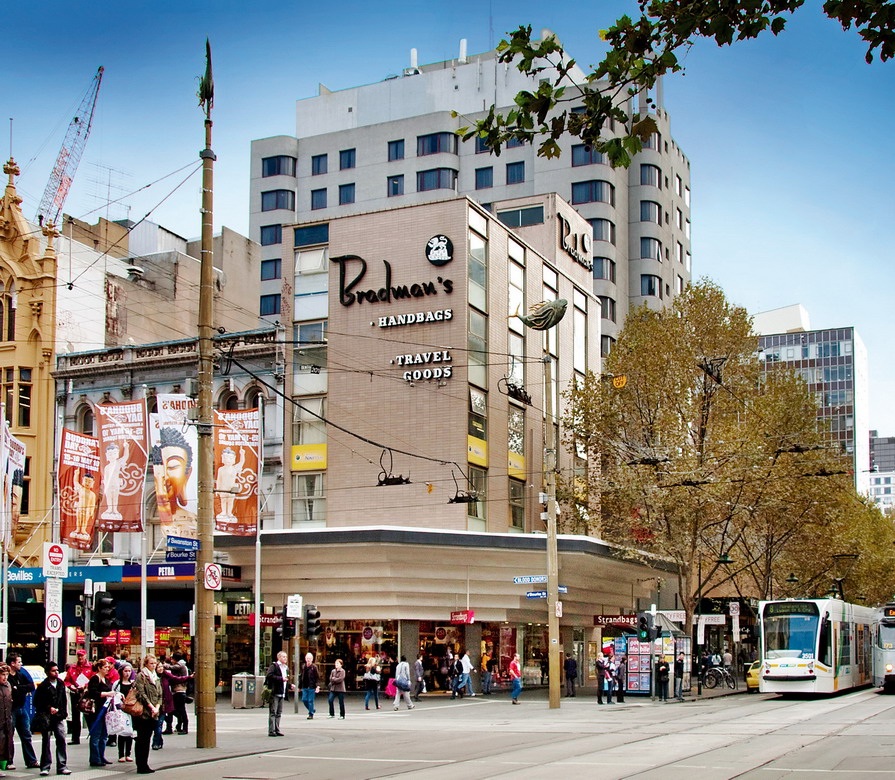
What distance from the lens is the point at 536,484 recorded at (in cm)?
4716

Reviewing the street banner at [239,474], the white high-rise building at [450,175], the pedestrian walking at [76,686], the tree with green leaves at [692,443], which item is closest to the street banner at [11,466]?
the street banner at [239,474]

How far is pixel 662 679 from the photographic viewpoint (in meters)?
39.0

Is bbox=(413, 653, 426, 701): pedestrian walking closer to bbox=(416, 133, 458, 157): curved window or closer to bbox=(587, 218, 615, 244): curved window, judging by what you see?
bbox=(587, 218, 615, 244): curved window

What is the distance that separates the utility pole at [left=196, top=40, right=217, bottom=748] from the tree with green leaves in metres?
23.9

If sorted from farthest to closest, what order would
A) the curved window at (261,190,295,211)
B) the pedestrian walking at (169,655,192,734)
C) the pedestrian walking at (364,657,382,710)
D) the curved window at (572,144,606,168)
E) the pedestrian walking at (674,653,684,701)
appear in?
the curved window at (261,190,295,211)
the curved window at (572,144,606,168)
the pedestrian walking at (674,653,684,701)
the pedestrian walking at (364,657,382,710)
the pedestrian walking at (169,655,192,734)

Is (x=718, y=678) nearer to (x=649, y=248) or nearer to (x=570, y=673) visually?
(x=570, y=673)

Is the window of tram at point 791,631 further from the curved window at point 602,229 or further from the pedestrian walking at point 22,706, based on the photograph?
the curved window at point 602,229

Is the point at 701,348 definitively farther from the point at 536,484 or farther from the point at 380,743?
the point at 380,743

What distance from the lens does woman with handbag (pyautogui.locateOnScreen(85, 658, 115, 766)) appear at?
760 inches

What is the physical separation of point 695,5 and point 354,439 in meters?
33.6

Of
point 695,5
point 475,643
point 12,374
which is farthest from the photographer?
point 12,374

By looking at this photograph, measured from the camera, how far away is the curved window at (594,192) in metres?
77.5

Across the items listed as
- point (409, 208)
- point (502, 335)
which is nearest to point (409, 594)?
point (502, 335)

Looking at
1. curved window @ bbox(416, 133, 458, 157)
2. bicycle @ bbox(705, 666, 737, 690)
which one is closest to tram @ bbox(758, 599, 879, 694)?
bicycle @ bbox(705, 666, 737, 690)
